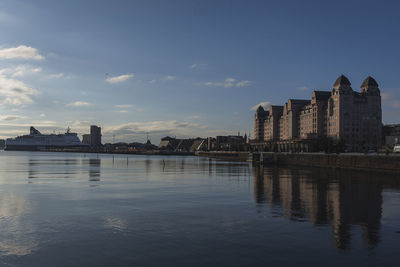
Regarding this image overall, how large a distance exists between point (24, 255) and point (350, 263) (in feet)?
49.5

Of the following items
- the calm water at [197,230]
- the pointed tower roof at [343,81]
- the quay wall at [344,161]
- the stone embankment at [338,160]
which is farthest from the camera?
the pointed tower roof at [343,81]

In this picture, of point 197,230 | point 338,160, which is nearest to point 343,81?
point 338,160

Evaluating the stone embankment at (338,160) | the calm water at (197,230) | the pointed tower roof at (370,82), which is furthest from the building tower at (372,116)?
the calm water at (197,230)

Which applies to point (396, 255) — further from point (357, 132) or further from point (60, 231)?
point (357, 132)

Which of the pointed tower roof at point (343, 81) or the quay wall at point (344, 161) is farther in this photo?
the pointed tower roof at point (343, 81)

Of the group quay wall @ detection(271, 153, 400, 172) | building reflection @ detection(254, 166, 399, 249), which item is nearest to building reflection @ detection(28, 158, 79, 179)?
building reflection @ detection(254, 166, 399, 249)

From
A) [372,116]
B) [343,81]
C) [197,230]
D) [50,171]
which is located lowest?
[50,171]

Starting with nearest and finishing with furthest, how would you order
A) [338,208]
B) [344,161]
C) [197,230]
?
[197,230]
[338,208]
[344,161]

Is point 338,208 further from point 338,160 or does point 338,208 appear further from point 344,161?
point 338,160

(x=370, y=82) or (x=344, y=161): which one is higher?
(x=370, y=82)

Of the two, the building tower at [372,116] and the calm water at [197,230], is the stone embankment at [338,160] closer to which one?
the calm water at [197,230]

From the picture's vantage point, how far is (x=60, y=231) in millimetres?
22484

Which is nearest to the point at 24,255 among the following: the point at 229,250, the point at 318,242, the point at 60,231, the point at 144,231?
the point at 60,231

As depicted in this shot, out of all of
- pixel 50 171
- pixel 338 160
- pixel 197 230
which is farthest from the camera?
pixel 338 160
